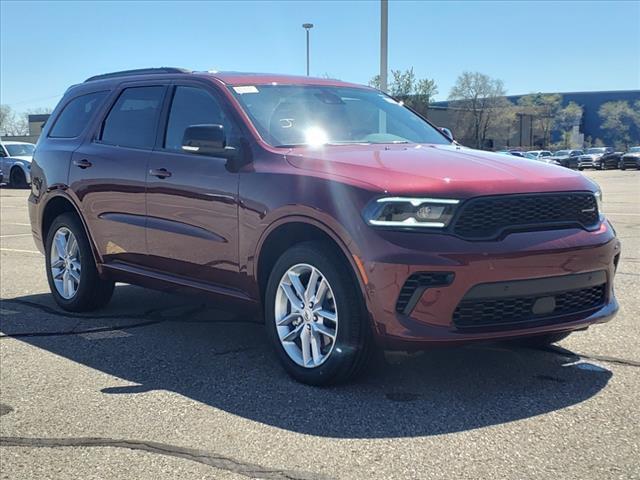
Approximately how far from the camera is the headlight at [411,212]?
389 cm

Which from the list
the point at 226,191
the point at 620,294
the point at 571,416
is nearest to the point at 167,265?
the point at 226,191

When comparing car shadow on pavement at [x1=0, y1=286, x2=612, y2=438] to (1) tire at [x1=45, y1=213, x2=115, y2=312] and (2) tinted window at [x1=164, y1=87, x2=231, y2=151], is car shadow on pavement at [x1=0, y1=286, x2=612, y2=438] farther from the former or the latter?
(2) tinted window at [x1=164, y1=87, x2=231, y2=151]

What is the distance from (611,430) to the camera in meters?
3.56

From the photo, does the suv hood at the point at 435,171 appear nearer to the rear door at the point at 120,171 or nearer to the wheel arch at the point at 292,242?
the wheel arch at the point at 292,242

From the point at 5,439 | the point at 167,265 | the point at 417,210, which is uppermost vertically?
the point at 417,210

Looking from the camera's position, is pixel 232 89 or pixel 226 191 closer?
pixel 226 191

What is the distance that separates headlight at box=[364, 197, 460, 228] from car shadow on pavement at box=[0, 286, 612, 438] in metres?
0.97

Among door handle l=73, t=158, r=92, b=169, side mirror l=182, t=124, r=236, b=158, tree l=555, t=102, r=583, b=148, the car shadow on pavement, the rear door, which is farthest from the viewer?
tree l=555, t=102, r=583, b=148

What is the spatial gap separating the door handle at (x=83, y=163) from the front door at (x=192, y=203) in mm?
918

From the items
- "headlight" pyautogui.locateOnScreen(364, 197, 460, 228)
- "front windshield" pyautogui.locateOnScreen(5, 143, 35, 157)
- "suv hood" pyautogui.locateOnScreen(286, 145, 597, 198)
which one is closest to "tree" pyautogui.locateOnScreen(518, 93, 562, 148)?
"front windshield" pyautogui.locateOnScreen(5, 143, 35, 157)

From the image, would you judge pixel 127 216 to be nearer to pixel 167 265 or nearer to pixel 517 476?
pixel 167 265

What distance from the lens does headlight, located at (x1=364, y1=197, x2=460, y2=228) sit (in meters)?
3.89

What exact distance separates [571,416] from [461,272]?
908 mm

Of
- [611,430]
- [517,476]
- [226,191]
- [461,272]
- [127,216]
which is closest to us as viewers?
[517,476]
